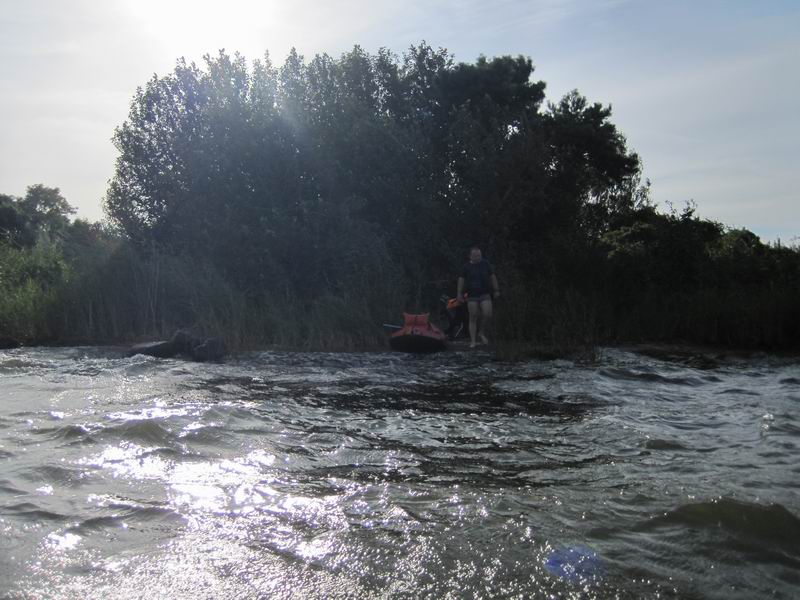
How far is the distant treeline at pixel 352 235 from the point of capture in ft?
50.9

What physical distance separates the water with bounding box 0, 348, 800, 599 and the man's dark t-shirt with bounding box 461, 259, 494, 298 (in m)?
5.52

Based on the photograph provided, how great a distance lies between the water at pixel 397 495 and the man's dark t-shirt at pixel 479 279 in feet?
18.1

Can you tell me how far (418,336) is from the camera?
13031mm

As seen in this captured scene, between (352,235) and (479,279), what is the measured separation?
656 cm

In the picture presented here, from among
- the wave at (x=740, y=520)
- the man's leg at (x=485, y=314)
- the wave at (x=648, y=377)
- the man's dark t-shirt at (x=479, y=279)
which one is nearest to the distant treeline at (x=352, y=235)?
the man's leg at (x=485, y=314)

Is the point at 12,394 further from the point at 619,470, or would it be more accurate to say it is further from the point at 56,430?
the point at 619,470

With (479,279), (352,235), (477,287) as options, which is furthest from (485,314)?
(352,235)

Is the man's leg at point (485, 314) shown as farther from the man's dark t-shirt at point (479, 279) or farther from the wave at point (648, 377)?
the wave at point (648, 377)

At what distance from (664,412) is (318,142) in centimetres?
1560

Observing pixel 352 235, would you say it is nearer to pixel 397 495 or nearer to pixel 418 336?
pixel 418 336

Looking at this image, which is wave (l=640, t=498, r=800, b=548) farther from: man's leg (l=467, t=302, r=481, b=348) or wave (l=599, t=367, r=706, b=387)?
man's leg (l=467, t=302, r=481, b=348)

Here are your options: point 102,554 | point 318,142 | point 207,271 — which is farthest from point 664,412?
point 318,142

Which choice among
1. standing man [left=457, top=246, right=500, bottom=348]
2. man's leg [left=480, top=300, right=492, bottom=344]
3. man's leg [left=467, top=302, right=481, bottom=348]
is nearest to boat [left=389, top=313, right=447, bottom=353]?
man's leg [left=467, top=302, right=481, bottom=348]

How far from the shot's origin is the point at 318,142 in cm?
2061
